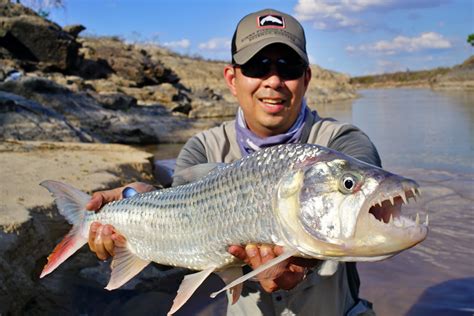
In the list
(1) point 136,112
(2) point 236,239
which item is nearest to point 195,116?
(1) point 136,112

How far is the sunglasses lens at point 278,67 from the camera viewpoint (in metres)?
3.12

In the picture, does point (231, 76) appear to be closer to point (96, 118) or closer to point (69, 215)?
point (69, 215)

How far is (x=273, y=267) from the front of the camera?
2.23m

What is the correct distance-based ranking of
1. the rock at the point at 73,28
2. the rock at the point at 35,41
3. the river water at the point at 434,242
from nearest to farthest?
1. the river water at the point at 434,242
2. the rock at the point at 35,41
3. the rock at the point at 73,28

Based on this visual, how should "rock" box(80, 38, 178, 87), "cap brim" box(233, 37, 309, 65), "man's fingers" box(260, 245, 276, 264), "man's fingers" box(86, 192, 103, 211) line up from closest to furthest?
1. "man's fingers" box(260, 245, 276, 264)
2. "cap brim" box(233, 37, 309, 65)
3. "man's fingers" box(86, 192, 103, 211)
4. "rock" box(80, 38, 178, 87)

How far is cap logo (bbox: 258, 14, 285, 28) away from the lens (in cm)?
312

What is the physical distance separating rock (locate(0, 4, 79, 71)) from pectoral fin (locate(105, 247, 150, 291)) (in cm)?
1721

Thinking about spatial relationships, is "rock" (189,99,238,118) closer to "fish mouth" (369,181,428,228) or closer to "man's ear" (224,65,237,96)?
"man's ear" (224,65,237,96)

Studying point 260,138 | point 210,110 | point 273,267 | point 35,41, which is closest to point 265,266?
point 273,267

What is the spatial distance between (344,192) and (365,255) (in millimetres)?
256

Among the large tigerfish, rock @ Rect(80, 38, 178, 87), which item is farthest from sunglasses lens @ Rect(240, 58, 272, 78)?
rock @ Rect(80, 38, 178, 87)

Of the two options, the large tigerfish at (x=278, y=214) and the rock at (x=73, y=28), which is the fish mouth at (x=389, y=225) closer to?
the large tigerfish at (x=278, y=214)

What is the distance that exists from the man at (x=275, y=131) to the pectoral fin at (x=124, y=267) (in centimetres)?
9

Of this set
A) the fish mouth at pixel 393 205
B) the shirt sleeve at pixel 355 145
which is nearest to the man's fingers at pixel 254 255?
the fish mouth at pixel 393 205
